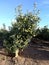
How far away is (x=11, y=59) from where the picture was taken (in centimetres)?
1263

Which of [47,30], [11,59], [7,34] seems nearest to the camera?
[11,59]

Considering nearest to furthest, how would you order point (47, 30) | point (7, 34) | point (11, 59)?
1. point (11, 59)
2. point (7, 34)
3. point (47, 30)

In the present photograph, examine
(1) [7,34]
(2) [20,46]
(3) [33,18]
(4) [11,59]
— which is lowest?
(4) [11,59]

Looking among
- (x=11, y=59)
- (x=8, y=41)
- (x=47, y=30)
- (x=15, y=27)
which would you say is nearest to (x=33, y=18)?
(x=15, y=27)

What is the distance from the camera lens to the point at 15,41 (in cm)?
1278

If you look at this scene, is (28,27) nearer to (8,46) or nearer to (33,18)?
(33,18)

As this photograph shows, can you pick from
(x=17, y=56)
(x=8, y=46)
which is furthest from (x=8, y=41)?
(x=17, y=56)

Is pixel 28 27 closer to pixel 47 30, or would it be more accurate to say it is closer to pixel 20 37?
pixel 20 37

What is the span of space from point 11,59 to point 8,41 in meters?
1.28

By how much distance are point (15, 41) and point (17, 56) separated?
110cm

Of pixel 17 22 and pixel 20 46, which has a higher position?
pixel 17 22

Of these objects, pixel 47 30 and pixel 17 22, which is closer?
pixel 17 22

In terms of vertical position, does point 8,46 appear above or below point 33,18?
below

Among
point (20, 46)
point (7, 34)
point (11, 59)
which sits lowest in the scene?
point (11, 59)
